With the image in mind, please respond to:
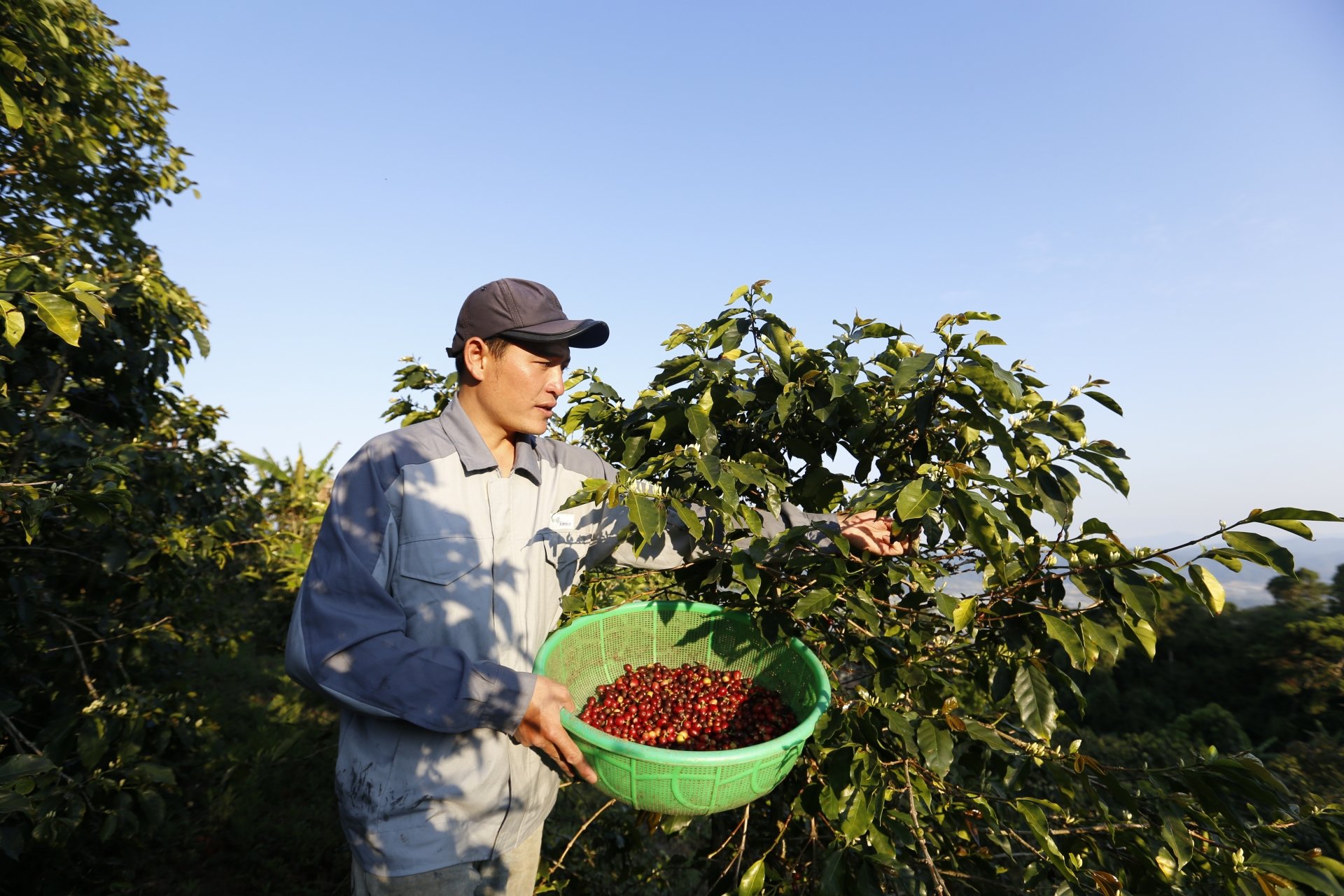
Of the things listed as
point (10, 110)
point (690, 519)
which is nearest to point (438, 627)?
point (690, 519)

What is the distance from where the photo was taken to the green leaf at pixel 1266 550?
1.29m

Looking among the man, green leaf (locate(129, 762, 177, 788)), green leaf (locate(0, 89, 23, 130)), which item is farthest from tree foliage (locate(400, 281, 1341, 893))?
green leaf (locate(0, 89, 23, 130))

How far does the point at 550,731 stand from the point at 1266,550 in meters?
1.57

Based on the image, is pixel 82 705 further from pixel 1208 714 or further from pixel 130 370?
pixel 1208 714

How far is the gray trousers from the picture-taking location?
5.61 feet

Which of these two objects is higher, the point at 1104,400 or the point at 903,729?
the point at 1104,400

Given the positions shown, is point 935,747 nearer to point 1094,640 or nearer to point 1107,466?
point 1094,640

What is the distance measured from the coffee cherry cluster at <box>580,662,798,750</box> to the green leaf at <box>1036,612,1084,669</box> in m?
0.72

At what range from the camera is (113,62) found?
5.68 metres

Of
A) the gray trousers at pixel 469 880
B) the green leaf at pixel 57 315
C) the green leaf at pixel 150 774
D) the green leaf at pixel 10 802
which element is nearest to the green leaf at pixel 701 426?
the gray trousers at pixel 469 880

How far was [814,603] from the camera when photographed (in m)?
1.64

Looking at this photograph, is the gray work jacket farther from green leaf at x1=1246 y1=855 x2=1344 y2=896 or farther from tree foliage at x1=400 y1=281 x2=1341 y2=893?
green leaf at x1=1246 y1=855 x2=1344 y2=896

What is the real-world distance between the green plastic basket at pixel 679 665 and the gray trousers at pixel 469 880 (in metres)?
0.48

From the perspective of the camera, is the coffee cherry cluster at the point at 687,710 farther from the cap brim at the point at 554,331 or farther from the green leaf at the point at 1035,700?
the cap brim at the point at 554,331
